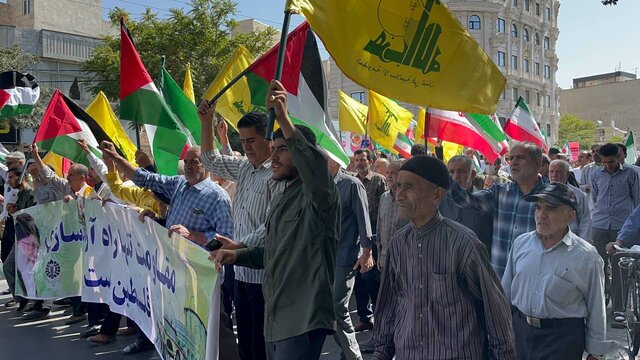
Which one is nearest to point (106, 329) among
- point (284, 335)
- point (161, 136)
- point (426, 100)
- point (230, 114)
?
point (161, 136)

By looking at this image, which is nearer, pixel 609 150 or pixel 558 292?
pixel 558 292

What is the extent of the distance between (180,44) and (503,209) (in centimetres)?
2371

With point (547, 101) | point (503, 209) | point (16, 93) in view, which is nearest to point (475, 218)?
point (503, 209)

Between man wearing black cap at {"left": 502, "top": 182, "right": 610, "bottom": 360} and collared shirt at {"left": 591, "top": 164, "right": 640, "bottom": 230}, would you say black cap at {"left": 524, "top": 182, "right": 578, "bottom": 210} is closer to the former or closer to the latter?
man wearing black cap at {"left": 502, "top": 182, "right": 610, "bottom": 360}

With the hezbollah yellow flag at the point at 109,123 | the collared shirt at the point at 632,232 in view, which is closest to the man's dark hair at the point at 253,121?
the collared shirt at the point at 632,232

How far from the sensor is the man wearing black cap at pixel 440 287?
275 cm

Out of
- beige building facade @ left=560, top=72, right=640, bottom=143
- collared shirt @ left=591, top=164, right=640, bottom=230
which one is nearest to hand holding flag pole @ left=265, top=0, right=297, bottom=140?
collared shirt @ left=591, top=164, right=640, bottom=230

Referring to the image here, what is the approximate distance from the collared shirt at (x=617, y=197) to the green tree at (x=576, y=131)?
76.9 metres

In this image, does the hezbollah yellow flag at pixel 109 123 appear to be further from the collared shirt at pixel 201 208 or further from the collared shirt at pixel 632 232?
the collared shirt at pixel 632 232

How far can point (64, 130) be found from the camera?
719cm

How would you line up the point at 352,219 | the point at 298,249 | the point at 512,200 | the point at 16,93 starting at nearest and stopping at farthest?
the point at 298,249 → the point at 512,200 → the point at 352,219 → the point at 16,93

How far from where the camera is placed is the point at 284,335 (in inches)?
131

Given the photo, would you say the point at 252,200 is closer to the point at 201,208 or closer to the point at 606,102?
the point at 201,208

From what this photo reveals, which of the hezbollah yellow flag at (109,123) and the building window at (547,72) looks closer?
the hezbollah yellow flag at (109,123)
